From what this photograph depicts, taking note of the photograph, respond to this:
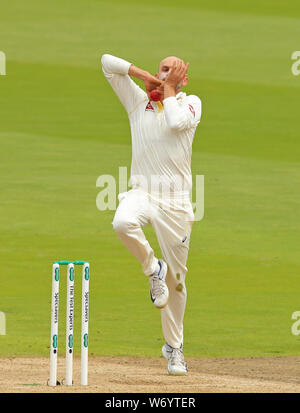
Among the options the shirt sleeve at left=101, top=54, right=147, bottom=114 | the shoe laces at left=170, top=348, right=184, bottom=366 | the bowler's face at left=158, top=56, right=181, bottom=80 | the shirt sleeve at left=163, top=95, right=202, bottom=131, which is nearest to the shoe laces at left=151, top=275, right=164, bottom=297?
the shoe laces at left=170, top=348, right=184, bottom=366

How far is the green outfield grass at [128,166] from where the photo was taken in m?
12.2

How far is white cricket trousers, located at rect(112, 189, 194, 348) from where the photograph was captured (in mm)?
9039

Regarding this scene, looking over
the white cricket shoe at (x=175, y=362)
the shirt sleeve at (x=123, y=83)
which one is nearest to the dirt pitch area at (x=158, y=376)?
the white cricket shoe at (x=175, y=362)

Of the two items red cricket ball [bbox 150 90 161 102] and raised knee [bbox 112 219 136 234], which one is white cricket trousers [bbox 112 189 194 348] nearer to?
raised knee [bbox 112 219 136 234]

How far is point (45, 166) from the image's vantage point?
61.8ft

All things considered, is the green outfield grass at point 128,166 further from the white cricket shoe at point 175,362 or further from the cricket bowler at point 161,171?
the cricket bowler at point 161,171

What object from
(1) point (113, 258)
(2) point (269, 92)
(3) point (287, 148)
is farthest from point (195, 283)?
(2) point (269, 92)

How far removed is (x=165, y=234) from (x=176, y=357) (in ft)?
3.33

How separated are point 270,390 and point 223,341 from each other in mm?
3081

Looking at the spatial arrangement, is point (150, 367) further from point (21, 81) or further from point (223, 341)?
point (21, 81)

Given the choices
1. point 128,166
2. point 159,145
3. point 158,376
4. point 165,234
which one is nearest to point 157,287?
point 165,234

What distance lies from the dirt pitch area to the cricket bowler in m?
0.41

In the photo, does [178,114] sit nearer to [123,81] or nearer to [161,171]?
[161,171]

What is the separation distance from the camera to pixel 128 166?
1888 cm
